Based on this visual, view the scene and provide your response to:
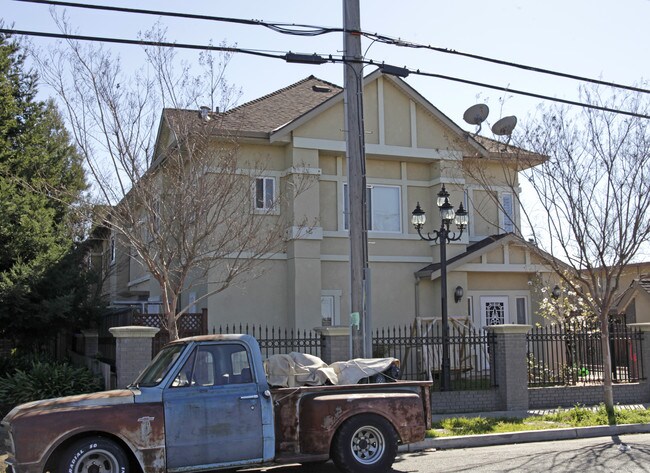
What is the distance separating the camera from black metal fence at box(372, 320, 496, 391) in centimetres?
1533

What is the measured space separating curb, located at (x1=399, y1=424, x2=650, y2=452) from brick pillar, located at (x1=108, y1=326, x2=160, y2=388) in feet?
15.4

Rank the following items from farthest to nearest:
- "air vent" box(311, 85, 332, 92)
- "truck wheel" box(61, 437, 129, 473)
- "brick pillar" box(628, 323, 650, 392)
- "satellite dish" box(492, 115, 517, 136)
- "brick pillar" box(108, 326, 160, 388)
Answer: "air vent" box(311, 85, 332, 92), "brick pillar" box(628, 323, 650, 392), "satellite dish" box(492, 115, 517, 136), "brick pillar" box(108, 326, 160, 388), "truck wheel" box(61, 437, 129, 473)

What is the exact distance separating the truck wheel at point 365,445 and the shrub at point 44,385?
23.1ft

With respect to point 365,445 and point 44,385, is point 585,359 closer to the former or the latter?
point 365,445

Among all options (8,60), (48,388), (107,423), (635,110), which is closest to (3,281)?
(48,388)

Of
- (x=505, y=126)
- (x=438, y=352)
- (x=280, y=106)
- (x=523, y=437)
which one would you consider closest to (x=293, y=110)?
(x=280, y=106)

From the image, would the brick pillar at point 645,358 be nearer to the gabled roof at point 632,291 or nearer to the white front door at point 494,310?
the white front door at point 494,310

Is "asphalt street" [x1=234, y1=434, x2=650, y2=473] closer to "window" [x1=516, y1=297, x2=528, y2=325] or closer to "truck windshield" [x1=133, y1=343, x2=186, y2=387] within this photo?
"truck windshield" [x1=133, y1=343, x2=186, y2=387]

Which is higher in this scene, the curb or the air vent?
the air vent

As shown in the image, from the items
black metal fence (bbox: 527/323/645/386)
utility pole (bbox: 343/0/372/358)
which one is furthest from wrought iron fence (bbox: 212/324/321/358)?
black metal fence (bbox: 527/323/645/386)

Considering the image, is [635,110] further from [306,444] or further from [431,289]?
[306,444]

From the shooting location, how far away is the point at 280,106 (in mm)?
21312

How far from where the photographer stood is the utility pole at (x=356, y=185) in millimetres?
Result: 11953

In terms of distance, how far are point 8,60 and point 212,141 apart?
32.4 feet
